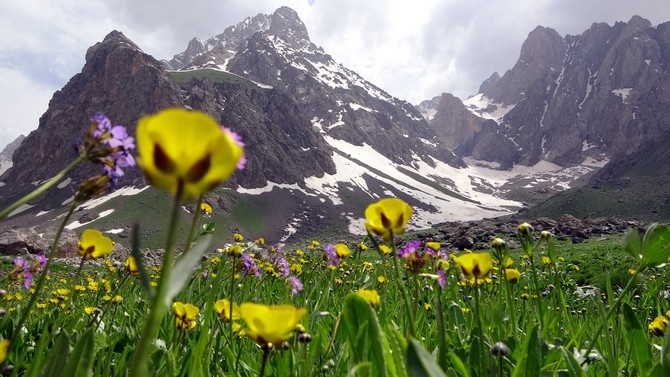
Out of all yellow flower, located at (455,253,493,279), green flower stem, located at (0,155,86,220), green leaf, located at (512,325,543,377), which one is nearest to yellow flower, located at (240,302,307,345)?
green flower stem, located at (0,155,86,220)

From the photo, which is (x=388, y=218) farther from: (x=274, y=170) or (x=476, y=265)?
(x=274, y=170)

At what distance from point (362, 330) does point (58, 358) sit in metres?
0.83

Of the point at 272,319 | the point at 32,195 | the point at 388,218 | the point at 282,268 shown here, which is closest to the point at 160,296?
the point at 272,319

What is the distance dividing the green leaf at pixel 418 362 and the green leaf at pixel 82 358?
86 centimetres

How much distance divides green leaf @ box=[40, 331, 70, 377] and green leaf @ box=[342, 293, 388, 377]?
2.56 ft

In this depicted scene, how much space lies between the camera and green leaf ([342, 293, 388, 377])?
4.02 feet

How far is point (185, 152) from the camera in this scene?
61 centimetres

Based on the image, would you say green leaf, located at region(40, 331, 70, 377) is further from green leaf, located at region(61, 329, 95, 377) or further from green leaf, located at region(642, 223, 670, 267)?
green leaf, located at region(642, 223, 670, 267)

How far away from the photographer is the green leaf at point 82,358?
115 centimetres

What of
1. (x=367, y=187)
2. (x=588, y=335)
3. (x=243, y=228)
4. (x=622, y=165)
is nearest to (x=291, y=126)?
(x=367, y=187)

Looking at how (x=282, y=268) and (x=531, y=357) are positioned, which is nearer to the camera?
(x=531, y=357)

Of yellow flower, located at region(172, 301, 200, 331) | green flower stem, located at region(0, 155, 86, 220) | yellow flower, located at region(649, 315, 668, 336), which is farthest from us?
yellow flower, located at region(649, 315, 668, 336)

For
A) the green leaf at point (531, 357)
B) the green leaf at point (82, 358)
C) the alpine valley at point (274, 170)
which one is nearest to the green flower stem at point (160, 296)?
the green leaf at point (82, 358)

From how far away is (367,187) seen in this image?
15750 centimetres
